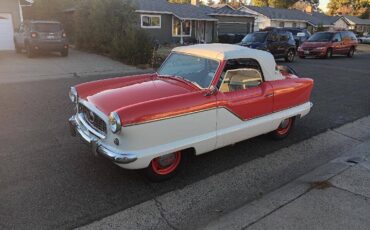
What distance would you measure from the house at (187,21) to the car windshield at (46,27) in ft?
32.5

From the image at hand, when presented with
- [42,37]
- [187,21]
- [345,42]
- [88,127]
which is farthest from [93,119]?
[187,21]

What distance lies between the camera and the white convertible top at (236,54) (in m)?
5.03

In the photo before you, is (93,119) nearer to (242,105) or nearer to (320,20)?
(242,105)

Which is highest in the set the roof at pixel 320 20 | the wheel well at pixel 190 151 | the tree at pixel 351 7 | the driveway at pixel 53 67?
the tree at pixel 351 7

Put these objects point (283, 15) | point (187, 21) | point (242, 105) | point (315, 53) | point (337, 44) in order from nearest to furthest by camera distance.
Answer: point (242, 105) → point (315, 53) → point (337, 44) → point (187, 21) → point (283, 15)

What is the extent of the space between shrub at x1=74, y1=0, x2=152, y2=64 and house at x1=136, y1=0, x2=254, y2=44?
6.63 meters

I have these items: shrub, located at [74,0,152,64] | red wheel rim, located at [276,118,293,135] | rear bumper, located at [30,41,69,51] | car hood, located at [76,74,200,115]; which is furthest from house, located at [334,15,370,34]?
car hood, located at [76,74,200,115]

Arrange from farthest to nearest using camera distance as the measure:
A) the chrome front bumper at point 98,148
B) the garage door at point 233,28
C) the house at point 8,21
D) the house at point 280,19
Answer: the house at point 280,19, the garage door at point 233,28, the house at point 8,21, the chrome front bumper at point 98,148

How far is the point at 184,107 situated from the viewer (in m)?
4.23

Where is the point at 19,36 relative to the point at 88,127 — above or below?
above

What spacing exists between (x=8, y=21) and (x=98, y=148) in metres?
20.1

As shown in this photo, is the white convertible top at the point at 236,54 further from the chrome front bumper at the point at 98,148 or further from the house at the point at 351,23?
the house at the point at 351,23

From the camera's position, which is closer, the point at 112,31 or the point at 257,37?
the point at 112,31

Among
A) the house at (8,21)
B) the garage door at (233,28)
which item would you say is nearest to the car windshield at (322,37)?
the garage door at (233,28)
